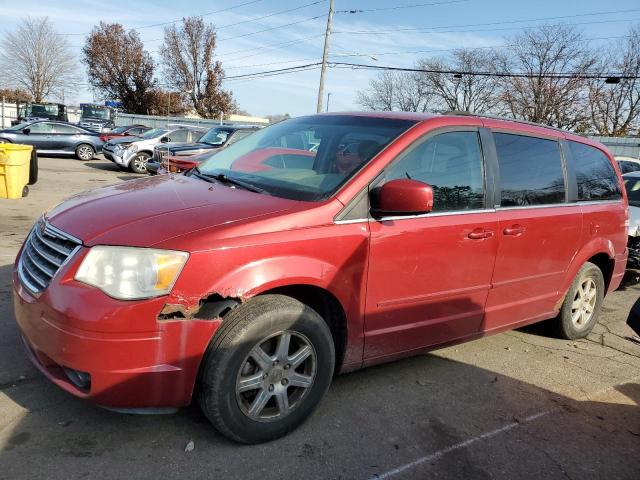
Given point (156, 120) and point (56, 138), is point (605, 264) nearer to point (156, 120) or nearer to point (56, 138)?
point (56, 138)

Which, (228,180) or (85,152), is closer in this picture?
(228,180)

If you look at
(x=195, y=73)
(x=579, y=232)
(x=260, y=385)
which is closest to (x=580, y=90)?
(x=195, y=73)

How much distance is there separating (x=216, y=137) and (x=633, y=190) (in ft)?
31.7

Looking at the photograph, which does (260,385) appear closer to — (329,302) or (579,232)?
(329,302)

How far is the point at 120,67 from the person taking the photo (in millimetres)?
54625

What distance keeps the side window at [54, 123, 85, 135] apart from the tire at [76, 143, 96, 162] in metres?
0.54

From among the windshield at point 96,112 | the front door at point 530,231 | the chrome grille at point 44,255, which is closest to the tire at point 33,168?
the chrome grille at point 44,255

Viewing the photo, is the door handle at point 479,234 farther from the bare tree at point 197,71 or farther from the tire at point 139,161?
the bare tree at point 197,71

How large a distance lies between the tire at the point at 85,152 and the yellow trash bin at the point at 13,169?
10220 mm

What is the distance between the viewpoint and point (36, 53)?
5978 cm

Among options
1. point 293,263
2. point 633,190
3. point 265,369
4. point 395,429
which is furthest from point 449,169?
point 633,190

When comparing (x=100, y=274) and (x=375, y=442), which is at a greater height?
(x=100, y=274)

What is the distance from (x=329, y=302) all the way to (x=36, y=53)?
226 feet

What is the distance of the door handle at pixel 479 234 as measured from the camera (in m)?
3.46
